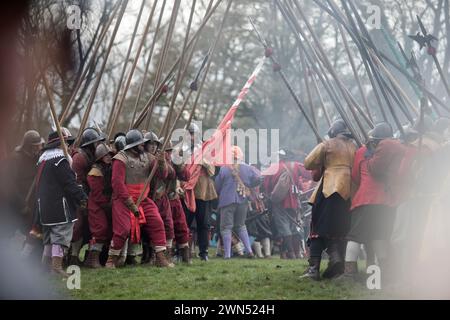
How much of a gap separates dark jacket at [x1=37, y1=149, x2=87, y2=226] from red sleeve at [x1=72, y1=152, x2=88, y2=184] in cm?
83

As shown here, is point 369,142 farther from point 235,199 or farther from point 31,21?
point 31,21

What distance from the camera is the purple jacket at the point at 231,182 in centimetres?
1365

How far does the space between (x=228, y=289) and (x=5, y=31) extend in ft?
21.8

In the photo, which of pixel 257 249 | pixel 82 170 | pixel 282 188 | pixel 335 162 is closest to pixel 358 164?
pixel 335 162

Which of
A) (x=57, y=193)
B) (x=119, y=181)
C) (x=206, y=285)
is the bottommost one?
(x=206, y=285)

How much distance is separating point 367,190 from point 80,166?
4.01 meters

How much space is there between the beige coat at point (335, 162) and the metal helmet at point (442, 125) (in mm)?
1027

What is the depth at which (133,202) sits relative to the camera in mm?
10477

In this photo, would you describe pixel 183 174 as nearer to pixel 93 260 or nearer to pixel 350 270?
pixel 93 260

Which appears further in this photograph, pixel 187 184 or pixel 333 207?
pixel 187 184

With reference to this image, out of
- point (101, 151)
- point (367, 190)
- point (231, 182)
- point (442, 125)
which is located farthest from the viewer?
point (231, 182)

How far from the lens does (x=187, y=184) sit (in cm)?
1241
